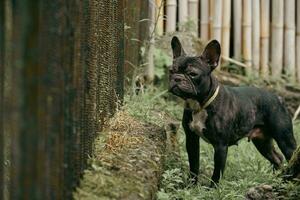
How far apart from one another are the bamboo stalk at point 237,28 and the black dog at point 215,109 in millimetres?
3717

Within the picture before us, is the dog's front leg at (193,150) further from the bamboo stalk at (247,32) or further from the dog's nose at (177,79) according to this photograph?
the bamboo stalk at (247,32)

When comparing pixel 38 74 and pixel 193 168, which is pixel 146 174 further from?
pixel 38 74

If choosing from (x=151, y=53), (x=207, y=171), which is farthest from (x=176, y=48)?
(x=151, y=53)

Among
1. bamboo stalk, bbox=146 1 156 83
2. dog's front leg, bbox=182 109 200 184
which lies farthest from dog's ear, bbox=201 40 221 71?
bamboo stalk, bbox=146 1 156 83

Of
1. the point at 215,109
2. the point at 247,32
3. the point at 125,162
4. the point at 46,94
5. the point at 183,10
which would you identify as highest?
the point at 183,10

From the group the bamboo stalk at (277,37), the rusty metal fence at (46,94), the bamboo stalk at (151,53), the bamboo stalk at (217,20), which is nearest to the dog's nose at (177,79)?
the rusty metal fence at (46,94)

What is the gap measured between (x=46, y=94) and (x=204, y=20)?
790 cm

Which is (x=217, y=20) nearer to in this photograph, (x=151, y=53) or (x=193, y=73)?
(x=151, y=53)

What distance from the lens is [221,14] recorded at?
1121 centimetres

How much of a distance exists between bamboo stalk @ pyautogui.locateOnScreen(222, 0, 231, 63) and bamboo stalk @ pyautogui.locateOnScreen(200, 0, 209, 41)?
23cm

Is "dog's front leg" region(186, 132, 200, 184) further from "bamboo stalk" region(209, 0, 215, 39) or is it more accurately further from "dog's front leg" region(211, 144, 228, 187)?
"bamboo stalk" region(209, 0, 215, 39)

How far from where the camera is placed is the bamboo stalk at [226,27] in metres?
11.2

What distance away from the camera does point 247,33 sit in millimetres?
11312

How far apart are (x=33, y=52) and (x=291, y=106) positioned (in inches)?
328
